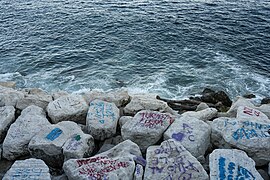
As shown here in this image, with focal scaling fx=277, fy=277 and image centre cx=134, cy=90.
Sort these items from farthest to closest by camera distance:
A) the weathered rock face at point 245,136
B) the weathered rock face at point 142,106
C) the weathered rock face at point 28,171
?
the weathered rock face at point 142,106 < the weathered rock face at point 245,136 < the weathered rock face at point 28,171

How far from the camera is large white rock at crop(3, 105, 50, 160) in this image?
6727 millimetres

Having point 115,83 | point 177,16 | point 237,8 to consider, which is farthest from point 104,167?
point 237,8

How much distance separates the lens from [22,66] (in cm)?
1775

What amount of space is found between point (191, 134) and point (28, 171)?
3735 millimetres

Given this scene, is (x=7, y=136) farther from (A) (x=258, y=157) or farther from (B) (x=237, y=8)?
(B) (x=237, y=8)

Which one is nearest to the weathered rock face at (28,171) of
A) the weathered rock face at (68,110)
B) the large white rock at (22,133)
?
the large white rock at (22,133)

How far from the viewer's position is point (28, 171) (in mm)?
5594

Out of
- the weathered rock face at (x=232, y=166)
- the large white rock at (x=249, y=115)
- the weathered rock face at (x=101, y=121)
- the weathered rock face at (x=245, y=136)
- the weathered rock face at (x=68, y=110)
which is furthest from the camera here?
the weathered rock face at (x=68, y=110)

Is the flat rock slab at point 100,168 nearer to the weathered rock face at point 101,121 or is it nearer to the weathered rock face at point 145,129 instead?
the weathered rock face at point 145,129

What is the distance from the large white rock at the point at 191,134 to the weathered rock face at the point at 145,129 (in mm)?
197

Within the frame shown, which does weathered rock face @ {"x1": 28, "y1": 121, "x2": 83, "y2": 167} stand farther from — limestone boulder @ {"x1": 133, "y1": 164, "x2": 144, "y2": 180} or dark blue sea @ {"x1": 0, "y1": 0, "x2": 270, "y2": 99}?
dark blue sea @ {"x1": 0, "y1": 0, "x2": 270, "y2": 99}

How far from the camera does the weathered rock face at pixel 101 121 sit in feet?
23.4

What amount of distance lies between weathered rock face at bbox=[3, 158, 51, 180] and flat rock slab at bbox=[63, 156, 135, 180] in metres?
0.45

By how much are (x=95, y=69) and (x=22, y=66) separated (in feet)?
15.8
